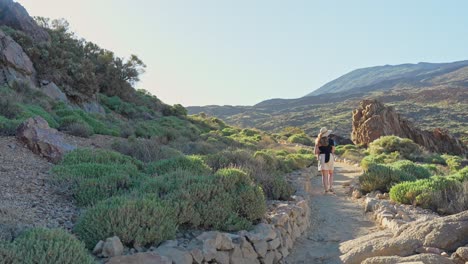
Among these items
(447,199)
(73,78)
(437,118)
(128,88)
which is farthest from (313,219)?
(437,118)

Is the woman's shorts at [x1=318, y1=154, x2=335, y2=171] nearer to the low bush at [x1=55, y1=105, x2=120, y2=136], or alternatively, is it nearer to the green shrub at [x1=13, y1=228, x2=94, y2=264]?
the low bush at [x1=55, y1=105, x2=120, y2=136]

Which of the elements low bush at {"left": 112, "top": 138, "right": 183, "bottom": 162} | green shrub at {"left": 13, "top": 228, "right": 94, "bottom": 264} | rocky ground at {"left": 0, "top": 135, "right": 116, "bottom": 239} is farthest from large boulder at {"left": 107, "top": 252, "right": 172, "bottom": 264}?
low bush at {"left": 112, "top": 138, "right": 183, "bottom": 162}

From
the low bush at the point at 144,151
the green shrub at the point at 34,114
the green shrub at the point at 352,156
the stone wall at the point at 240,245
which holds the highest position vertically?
the green shrub at the point at 34,114

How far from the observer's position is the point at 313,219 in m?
9.72

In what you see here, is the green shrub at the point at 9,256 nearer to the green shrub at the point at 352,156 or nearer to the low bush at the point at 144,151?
the low bush at the point at 144,151

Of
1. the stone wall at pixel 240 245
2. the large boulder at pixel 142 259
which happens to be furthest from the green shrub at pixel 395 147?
the large boulder at pixel 142 259

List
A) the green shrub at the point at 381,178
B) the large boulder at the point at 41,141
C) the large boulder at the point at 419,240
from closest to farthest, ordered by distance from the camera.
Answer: the large boulder at the point at 419,240, the large boulder at the point at 41,141, the green shrub at the point at 381,178

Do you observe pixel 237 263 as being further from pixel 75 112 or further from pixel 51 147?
pixel 75 112

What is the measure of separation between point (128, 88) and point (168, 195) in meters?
26.6

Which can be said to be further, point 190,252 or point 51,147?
point 51,147

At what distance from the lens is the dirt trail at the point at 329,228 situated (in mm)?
7359

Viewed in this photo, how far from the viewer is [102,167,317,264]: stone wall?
5.18 metres

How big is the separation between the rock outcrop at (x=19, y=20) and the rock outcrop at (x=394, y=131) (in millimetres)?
20723

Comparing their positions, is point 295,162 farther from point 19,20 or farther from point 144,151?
point 19,20
